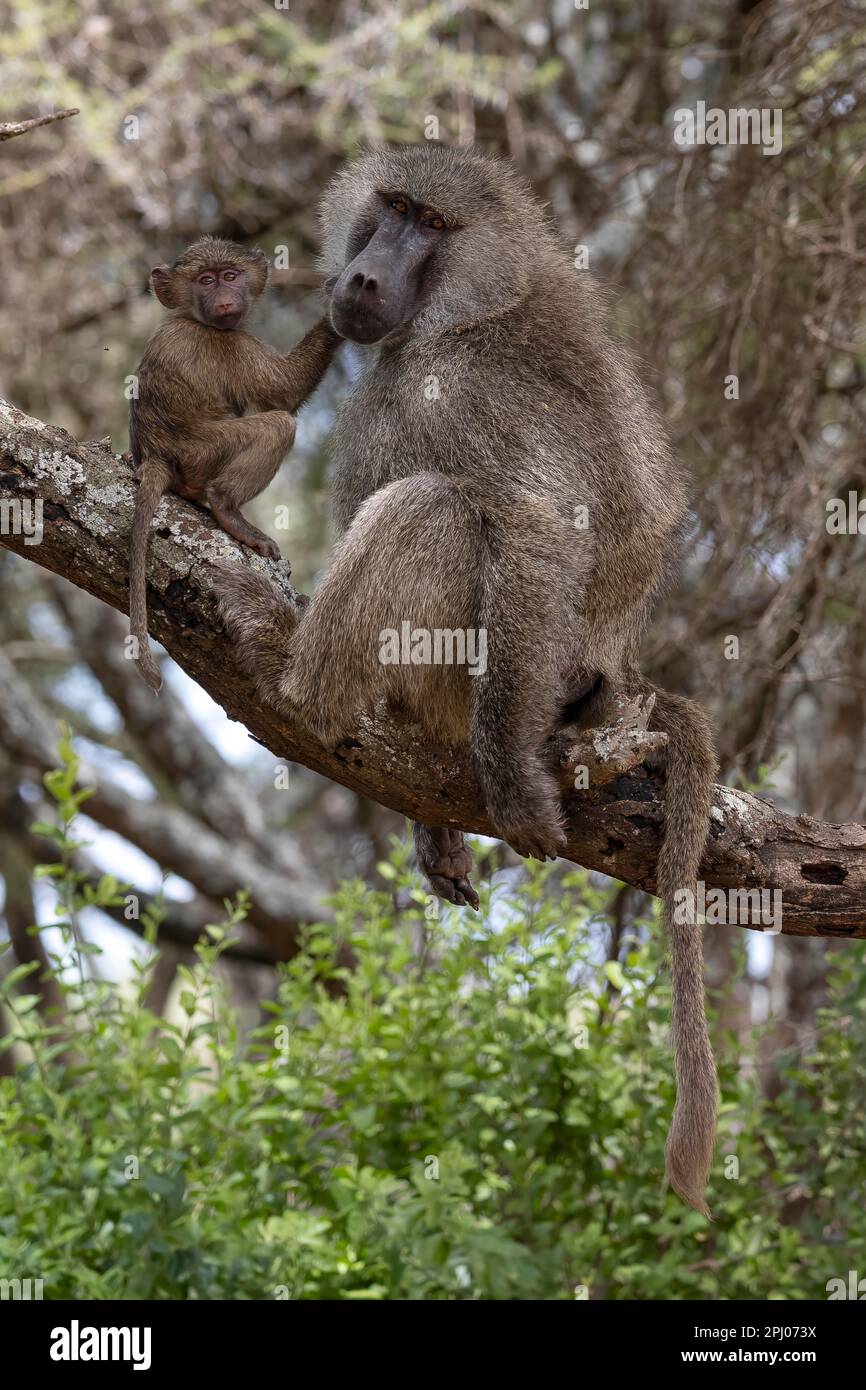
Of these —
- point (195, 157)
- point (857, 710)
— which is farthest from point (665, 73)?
point (857, 710)

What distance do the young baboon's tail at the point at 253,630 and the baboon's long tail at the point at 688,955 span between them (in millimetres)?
958

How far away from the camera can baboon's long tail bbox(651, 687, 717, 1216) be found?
131 inches

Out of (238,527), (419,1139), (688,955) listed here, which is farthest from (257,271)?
(419,1139)

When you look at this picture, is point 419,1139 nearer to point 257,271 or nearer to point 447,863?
point 447,863

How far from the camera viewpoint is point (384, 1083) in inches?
171

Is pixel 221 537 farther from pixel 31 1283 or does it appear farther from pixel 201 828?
pixel 201 828

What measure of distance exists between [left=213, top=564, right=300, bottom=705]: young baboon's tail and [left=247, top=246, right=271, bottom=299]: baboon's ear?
0.79 m

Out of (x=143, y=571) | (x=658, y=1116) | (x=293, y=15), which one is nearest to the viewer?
(x=143, y=571)

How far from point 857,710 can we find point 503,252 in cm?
385

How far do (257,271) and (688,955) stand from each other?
202 cm

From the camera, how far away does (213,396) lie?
3.67 metres

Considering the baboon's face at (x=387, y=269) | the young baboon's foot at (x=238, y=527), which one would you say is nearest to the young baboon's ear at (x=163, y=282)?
the baboon's face at (x=387, y=269)

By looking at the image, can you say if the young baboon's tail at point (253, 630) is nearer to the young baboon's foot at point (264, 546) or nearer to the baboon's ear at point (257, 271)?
the young baboon's foot at point (264, 546)

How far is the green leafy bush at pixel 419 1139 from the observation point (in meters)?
3.80
